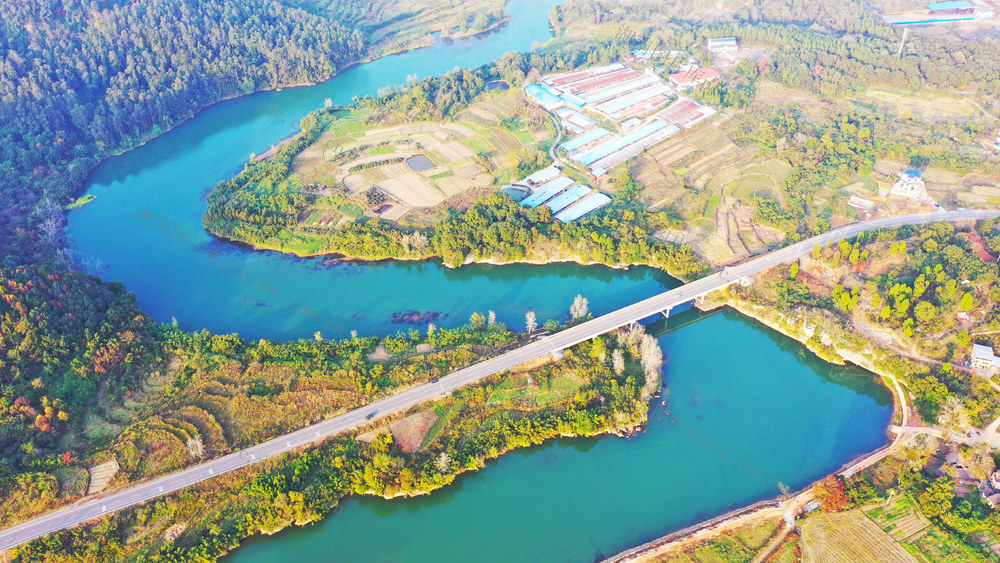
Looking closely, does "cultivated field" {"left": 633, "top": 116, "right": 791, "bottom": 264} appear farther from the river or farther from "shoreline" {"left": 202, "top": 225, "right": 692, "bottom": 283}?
the river

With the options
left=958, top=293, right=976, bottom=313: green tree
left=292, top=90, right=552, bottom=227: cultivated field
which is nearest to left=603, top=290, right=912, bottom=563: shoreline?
left=958, top=293, right=976, bottom=313: green tree

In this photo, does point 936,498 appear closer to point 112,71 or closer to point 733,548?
point 733,548

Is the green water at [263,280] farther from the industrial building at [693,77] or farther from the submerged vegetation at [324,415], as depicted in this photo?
the industrial building at [693,77]

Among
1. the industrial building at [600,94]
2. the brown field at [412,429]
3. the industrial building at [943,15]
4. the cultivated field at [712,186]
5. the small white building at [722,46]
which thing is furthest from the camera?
the industrial building at [943,15]

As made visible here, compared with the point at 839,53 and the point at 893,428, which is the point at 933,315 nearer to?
the point at 893,428

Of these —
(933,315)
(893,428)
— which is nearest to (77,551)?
(893,428)

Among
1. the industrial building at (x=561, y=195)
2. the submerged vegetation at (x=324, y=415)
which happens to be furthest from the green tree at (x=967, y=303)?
the industrial building at (x=561, y=195)
